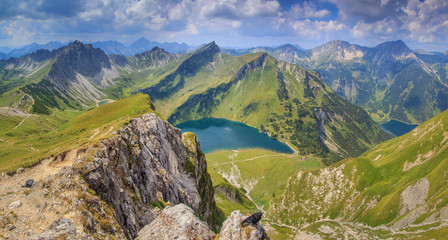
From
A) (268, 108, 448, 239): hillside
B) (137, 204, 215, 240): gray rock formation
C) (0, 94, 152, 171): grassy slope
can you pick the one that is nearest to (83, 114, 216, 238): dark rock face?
(137, 204, 215, 240): gray rock formation

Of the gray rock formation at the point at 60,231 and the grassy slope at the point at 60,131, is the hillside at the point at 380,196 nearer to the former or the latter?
the grassy slope at the point at 60,131

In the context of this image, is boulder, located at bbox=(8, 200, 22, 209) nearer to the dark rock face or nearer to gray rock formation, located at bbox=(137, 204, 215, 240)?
the dark rock face

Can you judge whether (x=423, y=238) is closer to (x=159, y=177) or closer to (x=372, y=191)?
(x=372, y=191)

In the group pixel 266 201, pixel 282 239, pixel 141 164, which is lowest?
pixel 266 201

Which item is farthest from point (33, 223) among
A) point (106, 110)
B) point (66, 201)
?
point (106, 110)

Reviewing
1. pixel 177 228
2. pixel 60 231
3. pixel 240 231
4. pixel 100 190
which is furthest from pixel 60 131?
pixel 240 231

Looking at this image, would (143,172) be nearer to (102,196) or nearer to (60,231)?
(102,196)
